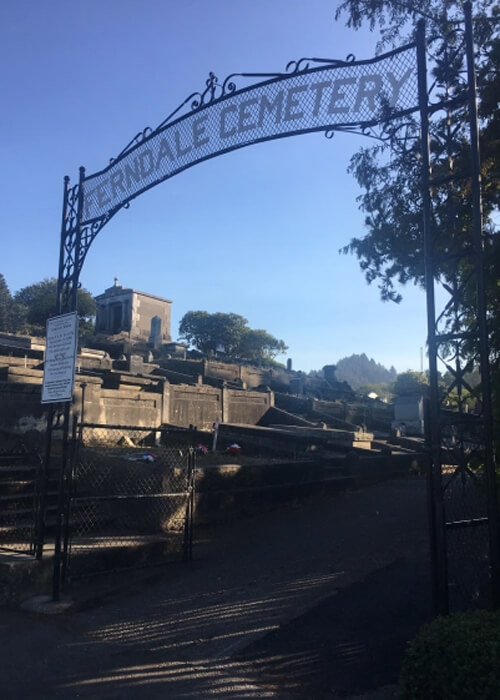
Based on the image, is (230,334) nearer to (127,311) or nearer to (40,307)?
(127,311)

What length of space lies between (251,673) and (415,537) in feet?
16.6

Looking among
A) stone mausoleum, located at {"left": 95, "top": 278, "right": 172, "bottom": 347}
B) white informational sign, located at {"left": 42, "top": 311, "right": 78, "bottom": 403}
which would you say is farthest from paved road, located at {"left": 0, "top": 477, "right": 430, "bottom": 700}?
stone mausoleum, located at {"left": 95, "top": 278, "right": 172, "bottom": 347}

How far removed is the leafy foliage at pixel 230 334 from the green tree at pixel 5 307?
26.1 m

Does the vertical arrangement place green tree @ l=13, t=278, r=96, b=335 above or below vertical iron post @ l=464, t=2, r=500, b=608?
above

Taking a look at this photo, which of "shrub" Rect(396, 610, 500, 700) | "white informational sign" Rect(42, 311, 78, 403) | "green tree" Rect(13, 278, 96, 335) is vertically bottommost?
"shrub" Rect(396, 610, 500, 700)

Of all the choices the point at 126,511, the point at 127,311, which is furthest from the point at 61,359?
the point at 127,311

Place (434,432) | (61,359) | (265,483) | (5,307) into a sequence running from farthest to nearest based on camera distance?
(5,307) < (265,483) < (61,359) < (434,432)

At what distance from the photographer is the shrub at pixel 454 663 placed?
3.17m

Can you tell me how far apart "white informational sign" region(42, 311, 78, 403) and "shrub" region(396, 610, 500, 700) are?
455 centimetres

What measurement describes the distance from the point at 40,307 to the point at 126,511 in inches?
2052

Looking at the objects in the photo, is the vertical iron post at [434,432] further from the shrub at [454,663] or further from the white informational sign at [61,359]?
the white informational sign at [61,359]

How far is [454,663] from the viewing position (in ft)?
10.8

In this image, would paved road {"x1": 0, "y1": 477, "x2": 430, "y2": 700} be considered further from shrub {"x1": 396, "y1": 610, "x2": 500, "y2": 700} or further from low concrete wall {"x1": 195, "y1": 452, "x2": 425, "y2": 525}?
low concrete wall {"x1": 195, "y1": 452, "x2": 425, "y2": 525}

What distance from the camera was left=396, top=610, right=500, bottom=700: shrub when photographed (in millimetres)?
3168
